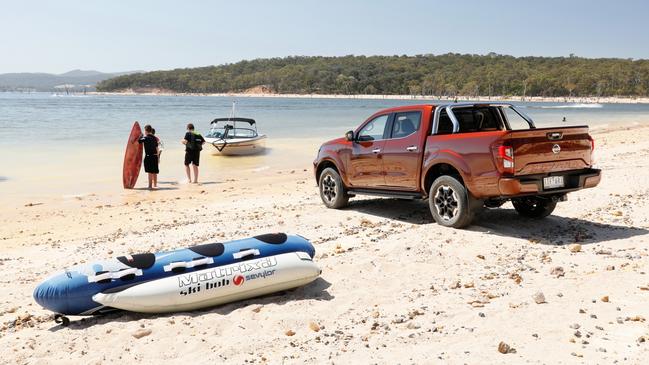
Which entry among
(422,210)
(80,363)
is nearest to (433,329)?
(80,363)

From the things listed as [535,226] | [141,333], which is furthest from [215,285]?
[535,226]

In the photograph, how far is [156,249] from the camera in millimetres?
8328

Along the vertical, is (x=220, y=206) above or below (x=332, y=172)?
below

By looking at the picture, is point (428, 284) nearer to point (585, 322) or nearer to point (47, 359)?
point (585, 322)

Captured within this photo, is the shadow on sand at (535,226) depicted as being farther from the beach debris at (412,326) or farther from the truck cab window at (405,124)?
the beach debris at (412,326)

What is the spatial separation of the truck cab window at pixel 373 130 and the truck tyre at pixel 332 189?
89cm

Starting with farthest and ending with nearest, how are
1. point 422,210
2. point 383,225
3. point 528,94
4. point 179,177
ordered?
1. point 528,94
2. point 179,177
3. point 422,210
4. point 383,225

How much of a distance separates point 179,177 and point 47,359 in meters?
14.3

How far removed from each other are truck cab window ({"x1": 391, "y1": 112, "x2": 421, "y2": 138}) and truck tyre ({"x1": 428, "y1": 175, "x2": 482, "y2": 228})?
104 cm

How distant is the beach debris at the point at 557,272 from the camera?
6.31 meters

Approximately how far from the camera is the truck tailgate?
754cm

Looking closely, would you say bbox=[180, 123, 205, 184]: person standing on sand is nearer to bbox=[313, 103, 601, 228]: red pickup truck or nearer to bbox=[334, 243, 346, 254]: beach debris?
bbox=[313, 103, 601, 228]: red pickup truck

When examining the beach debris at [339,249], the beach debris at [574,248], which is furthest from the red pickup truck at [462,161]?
the beach debris at [339,249]

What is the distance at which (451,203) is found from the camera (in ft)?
27.6
